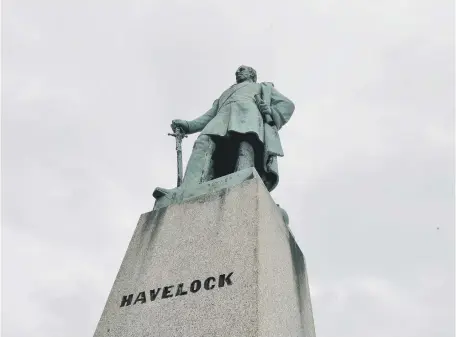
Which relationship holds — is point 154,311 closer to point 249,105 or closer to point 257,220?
point 257,220

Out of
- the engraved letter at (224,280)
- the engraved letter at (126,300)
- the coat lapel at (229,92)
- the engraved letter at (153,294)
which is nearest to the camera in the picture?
the engraved letter at (224,280)

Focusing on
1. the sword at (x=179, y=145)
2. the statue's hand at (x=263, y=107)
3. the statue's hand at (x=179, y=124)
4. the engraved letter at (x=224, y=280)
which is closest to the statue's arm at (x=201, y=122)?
the statue's hand at (x=179, y=124)

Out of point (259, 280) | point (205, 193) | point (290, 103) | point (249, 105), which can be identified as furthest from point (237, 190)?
point (290, 103)

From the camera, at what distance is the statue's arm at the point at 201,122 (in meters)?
7.49

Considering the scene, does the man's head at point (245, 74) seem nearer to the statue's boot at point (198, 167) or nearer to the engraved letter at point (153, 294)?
Result: the statue's boot at point (198, 167)

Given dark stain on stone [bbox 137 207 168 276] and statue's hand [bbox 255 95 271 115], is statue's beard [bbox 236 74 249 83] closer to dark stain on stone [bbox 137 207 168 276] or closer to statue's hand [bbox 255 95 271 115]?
statue's hand [bbox 255 95 271 115]

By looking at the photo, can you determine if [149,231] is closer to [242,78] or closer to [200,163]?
[200,163]

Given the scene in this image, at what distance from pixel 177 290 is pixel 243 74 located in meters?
5.10

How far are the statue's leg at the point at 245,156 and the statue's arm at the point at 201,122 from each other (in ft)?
3.90

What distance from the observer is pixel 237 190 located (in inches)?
200

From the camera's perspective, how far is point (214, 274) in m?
4.21

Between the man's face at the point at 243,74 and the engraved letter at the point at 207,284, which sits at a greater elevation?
the man's face at the point at 243,74

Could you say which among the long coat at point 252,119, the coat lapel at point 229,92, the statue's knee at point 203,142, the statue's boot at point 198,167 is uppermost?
the coat lapel at point 229,92

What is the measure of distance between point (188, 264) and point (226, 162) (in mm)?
2651
